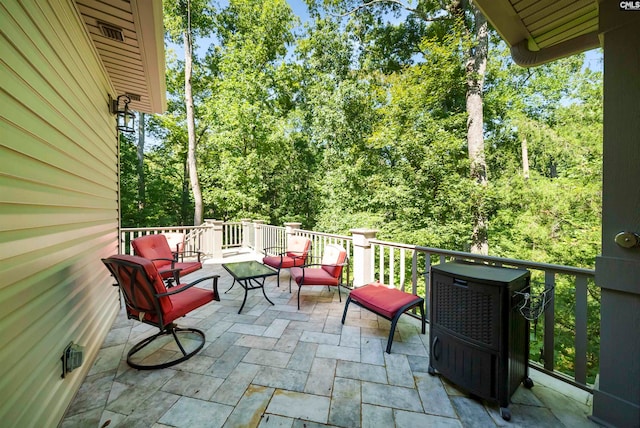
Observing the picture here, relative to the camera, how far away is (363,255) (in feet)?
12.2

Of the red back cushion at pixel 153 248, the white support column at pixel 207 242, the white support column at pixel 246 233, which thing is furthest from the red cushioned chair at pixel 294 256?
the white support column at pixel 246 233

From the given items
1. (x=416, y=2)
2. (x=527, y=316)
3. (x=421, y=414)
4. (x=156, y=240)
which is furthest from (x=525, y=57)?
(x=416, y=2)

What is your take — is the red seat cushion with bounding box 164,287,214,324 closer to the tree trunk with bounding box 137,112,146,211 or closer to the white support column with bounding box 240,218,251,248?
the white support column with bounding box 240,218,251,248

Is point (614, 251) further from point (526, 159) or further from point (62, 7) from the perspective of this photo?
point (526, 159)

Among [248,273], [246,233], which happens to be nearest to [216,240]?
[246,233]

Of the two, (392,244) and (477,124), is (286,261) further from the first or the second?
(477,124)

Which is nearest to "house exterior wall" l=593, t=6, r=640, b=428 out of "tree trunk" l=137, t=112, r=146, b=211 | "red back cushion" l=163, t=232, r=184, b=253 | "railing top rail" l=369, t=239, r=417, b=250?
"railing top rail" l=369, t=239, r=417, b=250

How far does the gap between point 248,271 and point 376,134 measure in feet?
21.3

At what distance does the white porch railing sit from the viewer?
188cm

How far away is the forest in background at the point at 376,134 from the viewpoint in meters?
6.94

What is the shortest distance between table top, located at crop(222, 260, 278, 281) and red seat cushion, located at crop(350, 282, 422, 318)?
131 cm

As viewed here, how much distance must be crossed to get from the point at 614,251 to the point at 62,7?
3.92 m

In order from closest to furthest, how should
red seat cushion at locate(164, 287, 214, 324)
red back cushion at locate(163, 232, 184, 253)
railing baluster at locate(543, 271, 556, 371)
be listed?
railing baluster at locate(543, 271, 556, 371), red seat cushion at locate(164, 287, 214, 324), red back cushion at locate(163, 232, 184, 253)

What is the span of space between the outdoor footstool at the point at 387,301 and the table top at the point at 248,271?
1319mm
